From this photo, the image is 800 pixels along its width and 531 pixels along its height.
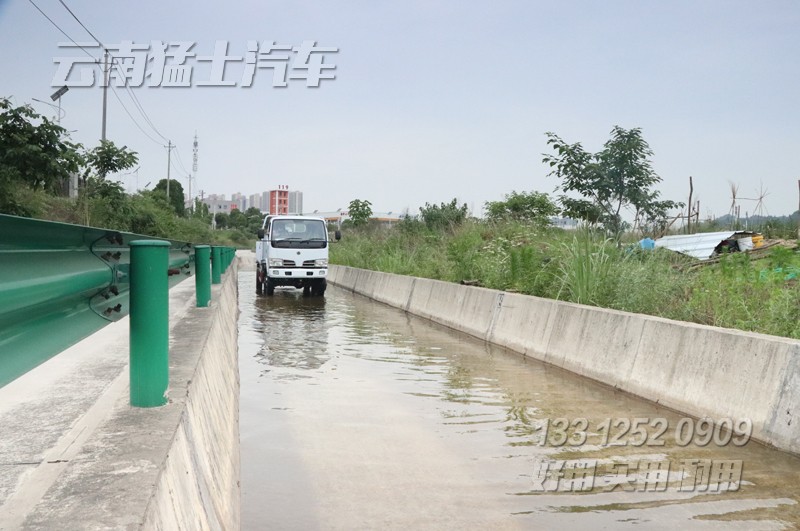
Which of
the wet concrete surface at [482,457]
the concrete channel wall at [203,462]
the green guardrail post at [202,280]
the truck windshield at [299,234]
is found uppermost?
the truck windshield at [299,234]

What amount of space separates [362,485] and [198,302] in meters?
5.82

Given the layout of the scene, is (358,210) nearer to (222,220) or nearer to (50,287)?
(50,287)

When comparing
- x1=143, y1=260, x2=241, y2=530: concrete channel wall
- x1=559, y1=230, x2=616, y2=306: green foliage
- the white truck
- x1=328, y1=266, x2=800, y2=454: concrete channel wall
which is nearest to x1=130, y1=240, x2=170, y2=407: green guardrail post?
x1=143, y1=260, x2=241, y2=530: concrete channel wall

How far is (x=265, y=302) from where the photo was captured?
22.0m

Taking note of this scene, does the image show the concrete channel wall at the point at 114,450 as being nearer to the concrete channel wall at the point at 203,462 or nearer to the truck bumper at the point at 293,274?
the concrete channel wall at the point at 203,462

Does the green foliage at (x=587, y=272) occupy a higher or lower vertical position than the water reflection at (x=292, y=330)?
higher

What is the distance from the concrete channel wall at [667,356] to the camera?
6660 millimetres

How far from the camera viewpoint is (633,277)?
11148 mm

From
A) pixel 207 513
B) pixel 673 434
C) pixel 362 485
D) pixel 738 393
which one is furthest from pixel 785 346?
pixel 207 513

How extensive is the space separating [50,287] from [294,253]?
20.5 meters

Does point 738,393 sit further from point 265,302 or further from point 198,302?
point 265,302

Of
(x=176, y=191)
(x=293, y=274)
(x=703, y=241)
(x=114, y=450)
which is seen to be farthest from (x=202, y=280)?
(x=176, y=191)

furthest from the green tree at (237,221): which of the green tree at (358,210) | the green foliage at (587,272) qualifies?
the green foliage at (587,272)

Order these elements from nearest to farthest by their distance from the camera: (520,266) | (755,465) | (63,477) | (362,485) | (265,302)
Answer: (63,477), (362,485), (755,465), (520,266), (265,302)
